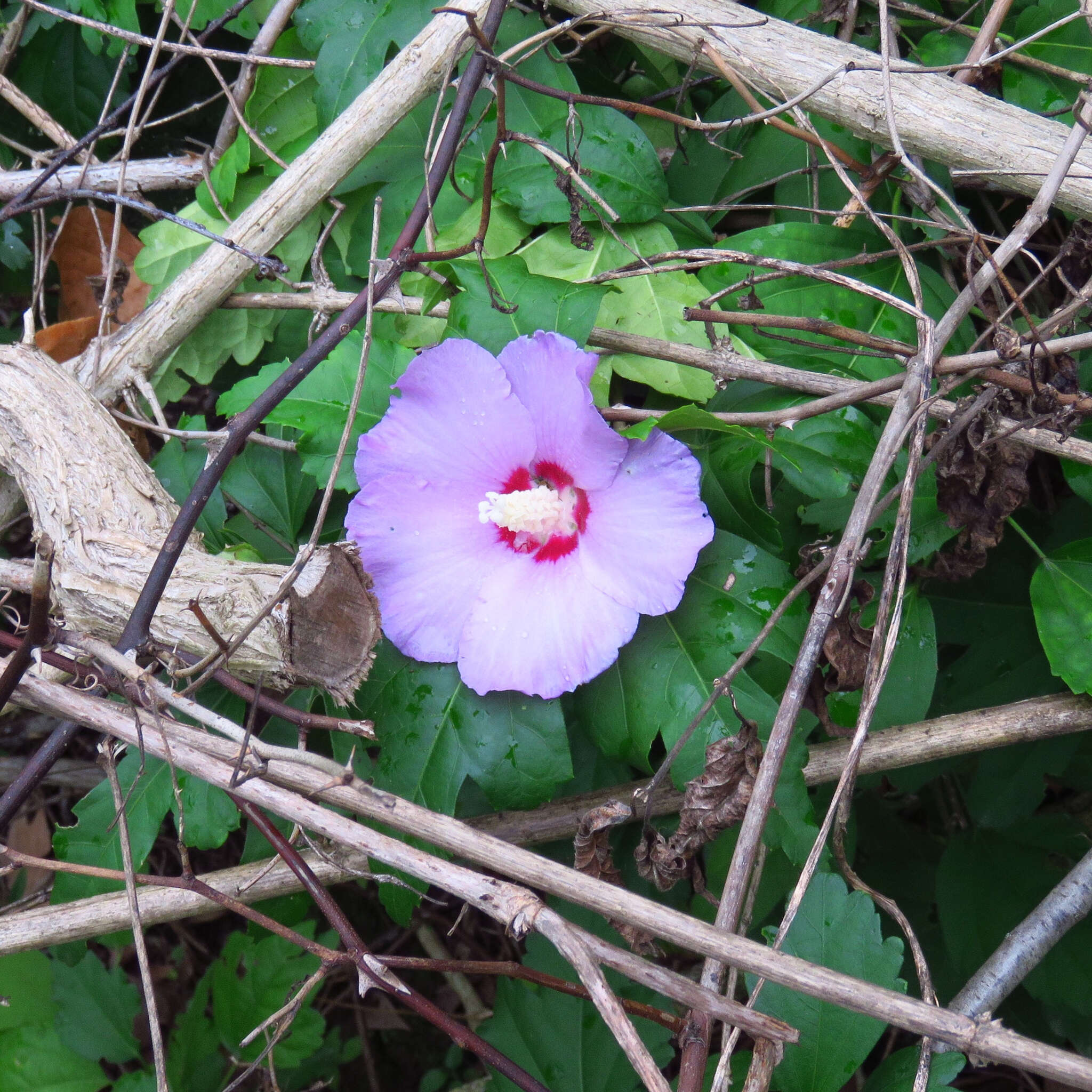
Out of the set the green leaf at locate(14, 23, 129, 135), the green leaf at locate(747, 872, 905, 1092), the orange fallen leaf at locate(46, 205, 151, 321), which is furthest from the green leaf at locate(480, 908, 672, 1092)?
the green leaf at locate(14, 23, 129, 135)

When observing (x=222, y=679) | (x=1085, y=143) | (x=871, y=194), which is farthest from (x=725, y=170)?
(x=222, y=679)

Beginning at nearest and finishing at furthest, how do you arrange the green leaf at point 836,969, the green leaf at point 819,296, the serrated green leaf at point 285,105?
the green leaf at point 836,969 → the green leaf at point 819,296 → the serrated green leaf at point 285,105

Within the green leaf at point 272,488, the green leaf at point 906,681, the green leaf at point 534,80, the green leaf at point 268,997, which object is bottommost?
the green leaf at point 268,997

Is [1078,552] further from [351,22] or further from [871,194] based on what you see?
[351,22]

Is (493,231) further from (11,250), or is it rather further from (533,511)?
(11,250)

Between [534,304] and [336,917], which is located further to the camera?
[534,304]

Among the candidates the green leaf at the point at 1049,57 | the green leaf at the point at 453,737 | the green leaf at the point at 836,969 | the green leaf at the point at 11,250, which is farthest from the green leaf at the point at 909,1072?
the green leaf at the point at 11,250

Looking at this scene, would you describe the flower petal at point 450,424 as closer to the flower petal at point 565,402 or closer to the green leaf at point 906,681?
the flower petal at point 565,402
